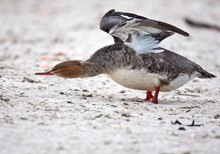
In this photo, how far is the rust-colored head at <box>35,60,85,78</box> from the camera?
6.85 m

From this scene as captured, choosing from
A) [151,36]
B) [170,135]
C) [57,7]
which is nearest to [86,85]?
[151,36]

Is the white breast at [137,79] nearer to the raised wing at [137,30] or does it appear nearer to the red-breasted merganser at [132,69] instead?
the red-breasted merganser at [132,69]

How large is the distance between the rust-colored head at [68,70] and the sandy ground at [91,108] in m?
0.26

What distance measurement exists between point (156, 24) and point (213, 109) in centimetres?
113

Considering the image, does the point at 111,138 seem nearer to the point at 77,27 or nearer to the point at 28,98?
the point at 28,98

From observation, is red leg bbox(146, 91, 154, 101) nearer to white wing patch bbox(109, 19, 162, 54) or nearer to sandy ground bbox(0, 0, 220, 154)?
sandy ground bbox(0, 0, 220, 154)

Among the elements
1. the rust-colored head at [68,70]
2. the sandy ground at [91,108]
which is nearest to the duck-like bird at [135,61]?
the rust-colored head at [68,70]

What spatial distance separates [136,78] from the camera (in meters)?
6.90

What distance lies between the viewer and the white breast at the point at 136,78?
689cm

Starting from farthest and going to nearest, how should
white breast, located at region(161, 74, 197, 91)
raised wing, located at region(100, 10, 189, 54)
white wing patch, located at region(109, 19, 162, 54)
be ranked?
white breast, located at region(161, 74, 197, 91)
white wing patch, located at region(109, 19, 162, 54)
raised wing, located at region(100, 10, 189, 54)

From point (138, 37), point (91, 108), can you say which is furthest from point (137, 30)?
point (91, 108)

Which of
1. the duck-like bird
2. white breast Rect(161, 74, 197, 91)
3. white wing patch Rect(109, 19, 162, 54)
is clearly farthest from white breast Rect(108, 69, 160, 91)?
white wing patch Rect(109, 19, 162, 54)

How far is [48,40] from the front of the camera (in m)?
12.9

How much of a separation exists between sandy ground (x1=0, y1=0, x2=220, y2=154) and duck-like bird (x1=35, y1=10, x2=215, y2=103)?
0.26 meters
